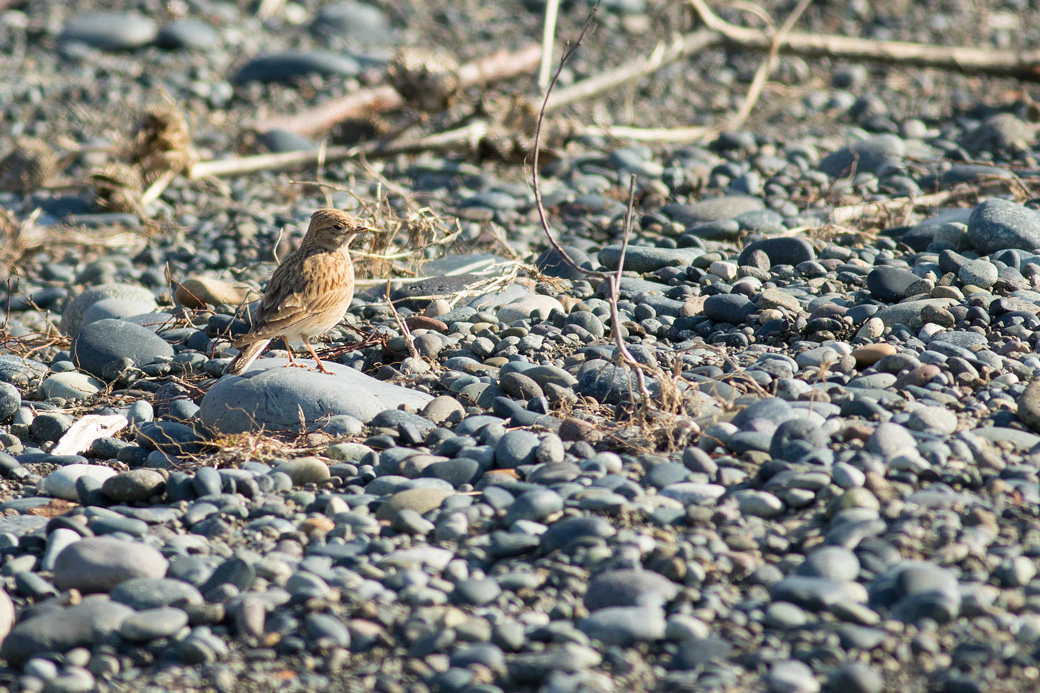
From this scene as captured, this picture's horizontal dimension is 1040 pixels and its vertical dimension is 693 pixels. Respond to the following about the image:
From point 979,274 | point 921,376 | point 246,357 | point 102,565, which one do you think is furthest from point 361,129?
point 102,565

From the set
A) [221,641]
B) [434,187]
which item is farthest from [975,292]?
[434,187]

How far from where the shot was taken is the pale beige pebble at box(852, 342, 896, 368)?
4746 millimetres

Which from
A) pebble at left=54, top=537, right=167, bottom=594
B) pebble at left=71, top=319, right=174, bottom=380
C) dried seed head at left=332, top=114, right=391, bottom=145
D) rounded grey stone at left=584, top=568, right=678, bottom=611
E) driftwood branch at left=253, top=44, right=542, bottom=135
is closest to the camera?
rounded grey stone at left=584, top=568, right=678, bottom=611

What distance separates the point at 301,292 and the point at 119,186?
4536 millimetres

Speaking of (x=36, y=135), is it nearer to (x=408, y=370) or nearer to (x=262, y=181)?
(x=262, y=181)

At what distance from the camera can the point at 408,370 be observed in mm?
5301

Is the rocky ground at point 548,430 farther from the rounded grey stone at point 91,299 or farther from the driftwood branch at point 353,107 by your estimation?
the driftwood branch at point 353,107

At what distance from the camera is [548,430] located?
441cm

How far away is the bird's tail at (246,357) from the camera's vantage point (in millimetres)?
5152

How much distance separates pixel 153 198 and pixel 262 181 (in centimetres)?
107

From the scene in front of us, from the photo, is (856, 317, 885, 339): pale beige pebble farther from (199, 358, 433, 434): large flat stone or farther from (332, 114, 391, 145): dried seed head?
(332, 114, 391, 145): dried seed head

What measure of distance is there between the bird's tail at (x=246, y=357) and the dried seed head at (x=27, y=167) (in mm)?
5353

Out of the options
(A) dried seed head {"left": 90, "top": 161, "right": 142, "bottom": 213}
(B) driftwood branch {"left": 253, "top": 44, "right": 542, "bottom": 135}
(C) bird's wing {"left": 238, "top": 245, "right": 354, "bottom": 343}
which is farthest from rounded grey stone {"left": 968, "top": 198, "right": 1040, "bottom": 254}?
(A) dried seed head {"left": 90, "top": 161, "right": 142, "bottom": 213}

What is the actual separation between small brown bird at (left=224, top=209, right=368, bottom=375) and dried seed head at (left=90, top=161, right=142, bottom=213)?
3836 mm
